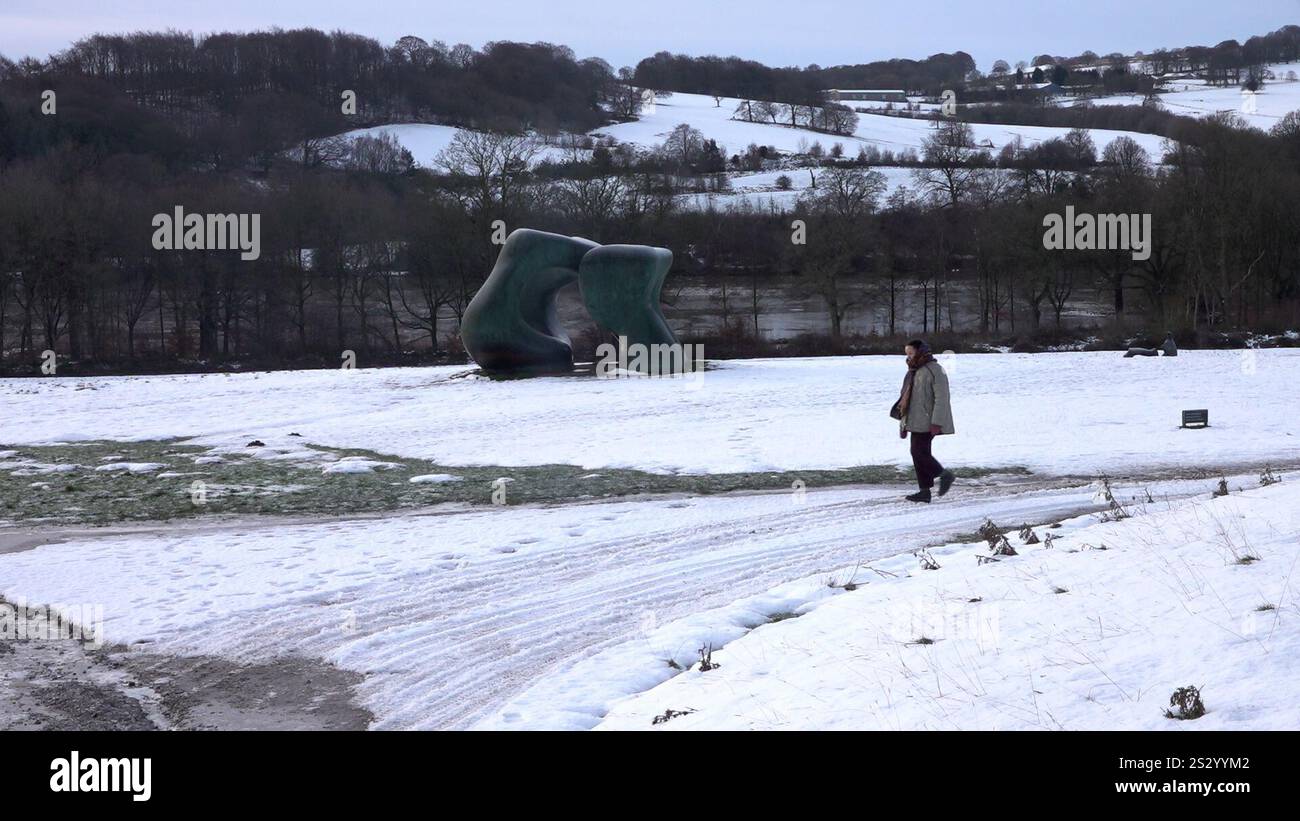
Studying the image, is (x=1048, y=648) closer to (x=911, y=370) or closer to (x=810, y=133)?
(x=911, y=370)

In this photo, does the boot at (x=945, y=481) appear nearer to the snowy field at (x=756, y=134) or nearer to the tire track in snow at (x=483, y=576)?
the tire track in snow at (x=483, y=576)

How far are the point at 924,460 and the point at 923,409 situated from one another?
0.57 m

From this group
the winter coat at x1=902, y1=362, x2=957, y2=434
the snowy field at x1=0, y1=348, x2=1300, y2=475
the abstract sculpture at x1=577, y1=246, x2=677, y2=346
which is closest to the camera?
the winter coat at x1=902, y1=362, x2=957, y2=434

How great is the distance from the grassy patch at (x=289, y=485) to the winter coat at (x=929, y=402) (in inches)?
88.4

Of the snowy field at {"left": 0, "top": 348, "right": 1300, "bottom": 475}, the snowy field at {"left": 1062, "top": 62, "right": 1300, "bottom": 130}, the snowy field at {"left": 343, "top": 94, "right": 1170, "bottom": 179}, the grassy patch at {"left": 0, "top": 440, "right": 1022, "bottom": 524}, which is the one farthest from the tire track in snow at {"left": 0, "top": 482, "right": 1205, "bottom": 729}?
the snowy field at {"left": 1062, "top": 62, "right": 1300, "bottom": 130}

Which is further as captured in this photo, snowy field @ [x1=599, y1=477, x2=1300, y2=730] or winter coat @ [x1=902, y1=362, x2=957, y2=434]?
winter coat @ [x1=902, y1=362, x2=957, y2=434]

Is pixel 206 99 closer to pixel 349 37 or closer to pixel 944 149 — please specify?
pixel 349 37

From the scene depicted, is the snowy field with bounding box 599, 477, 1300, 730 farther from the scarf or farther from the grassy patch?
the grassy patch

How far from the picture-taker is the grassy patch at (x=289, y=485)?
14.1 m

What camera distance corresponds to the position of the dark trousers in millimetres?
13273

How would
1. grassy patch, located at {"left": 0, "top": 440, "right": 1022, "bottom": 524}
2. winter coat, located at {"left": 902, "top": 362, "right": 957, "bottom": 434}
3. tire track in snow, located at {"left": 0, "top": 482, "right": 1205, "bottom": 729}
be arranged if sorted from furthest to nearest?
1. grassy patch, located at {"left": 0, "top": 440, "right": 1022, "bottom": 524}
2. winter coat, located at {"left": 902, "top": 362, "right": 957, "bottom": 434}
3. tire track in snow, located at {"left": 0, "top": 482, "right": 1205, "bottom": 729}

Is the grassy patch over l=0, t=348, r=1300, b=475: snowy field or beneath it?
beneath

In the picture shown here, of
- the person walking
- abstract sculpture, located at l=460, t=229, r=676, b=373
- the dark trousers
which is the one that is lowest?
the dark trousers

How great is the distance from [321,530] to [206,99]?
87170 millimetres
